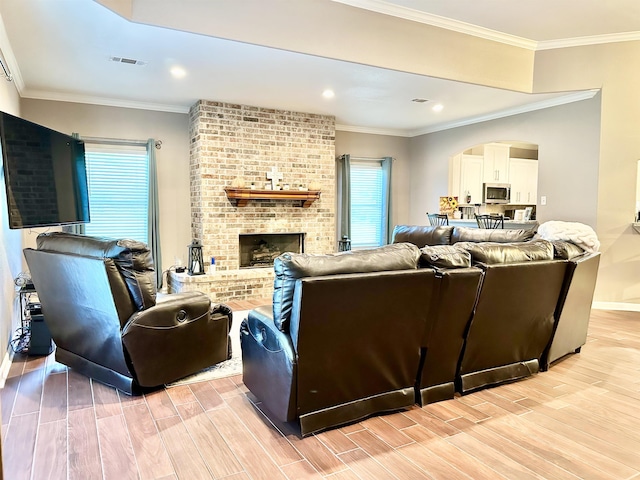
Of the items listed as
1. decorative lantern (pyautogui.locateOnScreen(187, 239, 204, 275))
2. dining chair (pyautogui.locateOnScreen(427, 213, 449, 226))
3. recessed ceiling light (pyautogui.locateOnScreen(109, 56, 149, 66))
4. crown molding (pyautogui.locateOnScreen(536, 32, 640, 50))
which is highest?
crown molding (pyautogui.locateOnScreen(536, 32, 640, 50))

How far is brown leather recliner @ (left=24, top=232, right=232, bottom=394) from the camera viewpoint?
271cm

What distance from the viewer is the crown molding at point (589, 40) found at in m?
5.00

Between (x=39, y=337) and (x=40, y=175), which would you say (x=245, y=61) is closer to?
(x=40, y=175)

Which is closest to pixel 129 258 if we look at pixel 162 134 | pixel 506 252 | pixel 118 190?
pixel 506 252

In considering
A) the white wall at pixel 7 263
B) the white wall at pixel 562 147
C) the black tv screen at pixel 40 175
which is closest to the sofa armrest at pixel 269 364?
the white wall at pixel 7 263

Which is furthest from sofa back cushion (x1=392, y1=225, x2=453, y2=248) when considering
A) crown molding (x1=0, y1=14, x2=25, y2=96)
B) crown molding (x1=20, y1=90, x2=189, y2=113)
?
crown molding (x1=0, y1=14, x2=25, y2=96)

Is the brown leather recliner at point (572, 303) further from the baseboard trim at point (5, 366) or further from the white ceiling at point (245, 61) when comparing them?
the baseboard trim at point (5, 366)

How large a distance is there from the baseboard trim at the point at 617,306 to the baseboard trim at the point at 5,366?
6324mm

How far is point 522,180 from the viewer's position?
352 inches

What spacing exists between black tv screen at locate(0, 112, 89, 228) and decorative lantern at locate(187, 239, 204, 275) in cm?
151

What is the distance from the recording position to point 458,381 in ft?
9.57

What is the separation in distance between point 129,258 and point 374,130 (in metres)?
6.34

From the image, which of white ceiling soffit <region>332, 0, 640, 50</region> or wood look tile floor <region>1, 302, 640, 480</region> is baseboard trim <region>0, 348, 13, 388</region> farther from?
white ceiling soffit <region>332, 0, 640, 50</region>

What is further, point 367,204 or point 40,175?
point 367,204
